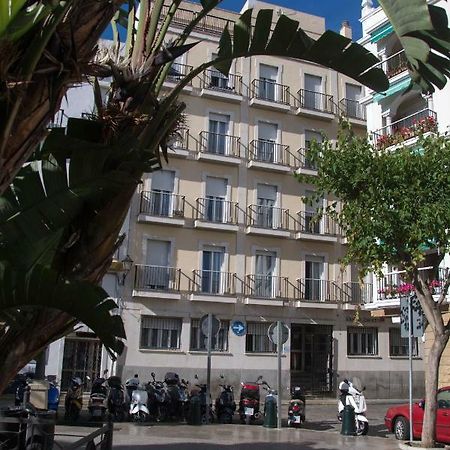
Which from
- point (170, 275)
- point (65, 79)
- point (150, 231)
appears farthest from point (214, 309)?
point (65, 79)

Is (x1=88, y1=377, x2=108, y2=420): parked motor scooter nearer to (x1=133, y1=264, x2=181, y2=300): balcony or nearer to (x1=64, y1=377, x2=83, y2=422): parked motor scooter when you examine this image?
(x1=64, y1=377, x2=83, y2=422): parked motor scooter

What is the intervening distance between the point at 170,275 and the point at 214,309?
273 cm

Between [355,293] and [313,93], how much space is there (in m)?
11.4

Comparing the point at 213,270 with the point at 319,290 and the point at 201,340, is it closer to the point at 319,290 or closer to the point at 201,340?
the point at 201,340

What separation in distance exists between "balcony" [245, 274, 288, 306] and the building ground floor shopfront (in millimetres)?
156

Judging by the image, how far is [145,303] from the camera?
94.6ft

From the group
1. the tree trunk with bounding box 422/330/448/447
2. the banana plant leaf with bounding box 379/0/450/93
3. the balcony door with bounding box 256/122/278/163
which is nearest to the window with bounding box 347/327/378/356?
the balcony door with bounding box 256/122/278/163

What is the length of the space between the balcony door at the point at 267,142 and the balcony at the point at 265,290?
6.20 metres

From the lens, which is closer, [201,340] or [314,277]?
[201,340]

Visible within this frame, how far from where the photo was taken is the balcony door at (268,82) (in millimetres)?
33656

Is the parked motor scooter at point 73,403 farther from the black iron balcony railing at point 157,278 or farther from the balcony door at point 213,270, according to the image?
the balcony door at point 213,270

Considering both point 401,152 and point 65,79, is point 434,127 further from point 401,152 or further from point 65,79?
point 65,79

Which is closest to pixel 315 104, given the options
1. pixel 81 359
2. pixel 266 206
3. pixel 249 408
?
pixel 266 206

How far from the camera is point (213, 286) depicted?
30.4 m
